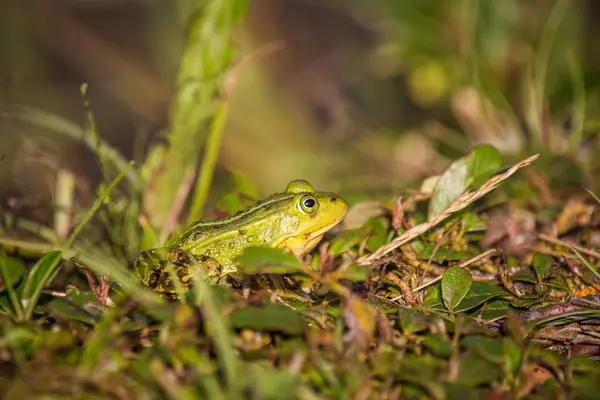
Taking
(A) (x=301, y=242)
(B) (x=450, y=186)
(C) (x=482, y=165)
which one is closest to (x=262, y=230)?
(A) (x=301, y=242)

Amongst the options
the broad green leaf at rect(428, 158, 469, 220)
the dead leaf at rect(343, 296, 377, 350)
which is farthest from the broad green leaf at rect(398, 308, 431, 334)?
the broad green leaf at rect(428, 158, 469, 220)

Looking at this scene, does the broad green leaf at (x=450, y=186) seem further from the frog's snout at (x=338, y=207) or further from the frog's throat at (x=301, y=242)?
the frog's throat at (x=301, y=242)

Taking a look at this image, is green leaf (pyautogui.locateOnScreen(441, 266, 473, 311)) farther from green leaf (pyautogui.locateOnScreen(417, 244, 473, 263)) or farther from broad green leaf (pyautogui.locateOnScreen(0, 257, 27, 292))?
broad green leaf (pyautogui.locateOnScreen(0, 257, 27, 292))

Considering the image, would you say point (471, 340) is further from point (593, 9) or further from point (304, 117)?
point (593, 9)

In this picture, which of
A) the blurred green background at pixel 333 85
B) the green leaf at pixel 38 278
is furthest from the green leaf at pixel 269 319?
the blurred green background at pixel 333 85

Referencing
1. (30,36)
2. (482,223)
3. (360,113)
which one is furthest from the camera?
(30,36)

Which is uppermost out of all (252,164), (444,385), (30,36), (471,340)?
(30,36)

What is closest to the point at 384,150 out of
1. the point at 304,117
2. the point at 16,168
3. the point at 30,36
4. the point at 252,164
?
the point at 252,164
